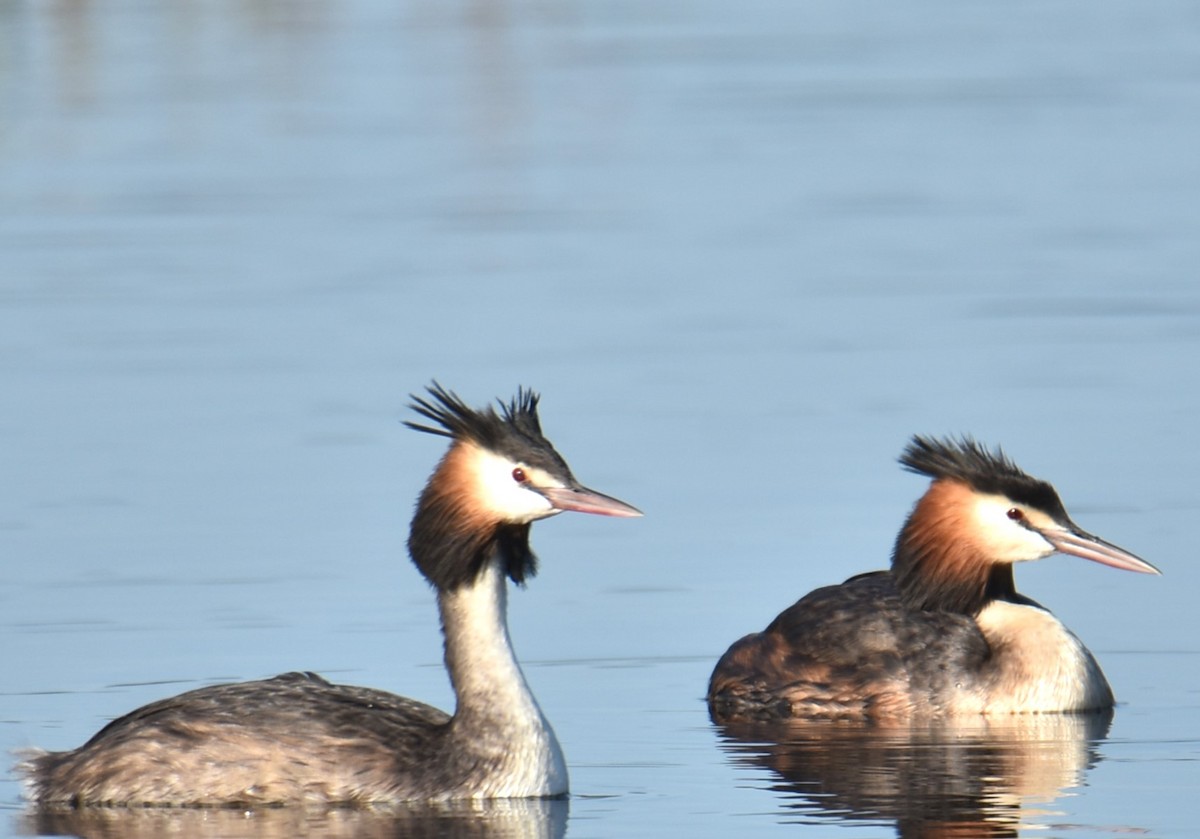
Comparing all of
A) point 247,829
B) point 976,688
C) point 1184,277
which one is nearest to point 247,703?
point 247,829

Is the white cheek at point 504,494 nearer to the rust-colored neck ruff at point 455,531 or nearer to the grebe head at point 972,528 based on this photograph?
the rust-colored neck ruff at point 455,531

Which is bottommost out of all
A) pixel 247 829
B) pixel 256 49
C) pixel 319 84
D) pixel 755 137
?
pixel 247 829

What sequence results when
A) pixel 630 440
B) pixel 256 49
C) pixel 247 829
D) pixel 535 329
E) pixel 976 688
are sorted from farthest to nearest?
1. pixel 256 49
2. pixel 535 329
3. pixel 630 440
4. pixel 976 688
5. pixel 247 829

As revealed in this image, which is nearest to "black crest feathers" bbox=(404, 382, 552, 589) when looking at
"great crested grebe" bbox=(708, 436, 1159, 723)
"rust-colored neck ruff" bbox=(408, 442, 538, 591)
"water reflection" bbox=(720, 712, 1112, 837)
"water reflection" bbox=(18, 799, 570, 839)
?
"rust-colored neck ruff" bbox=(408, 442, 538, 591)

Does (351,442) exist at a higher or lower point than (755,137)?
lower

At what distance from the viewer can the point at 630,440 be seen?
16.5 meters

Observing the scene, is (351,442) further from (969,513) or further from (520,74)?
(520,74)

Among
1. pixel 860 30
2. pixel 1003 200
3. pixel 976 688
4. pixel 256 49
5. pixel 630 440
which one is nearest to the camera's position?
pixel 976 688

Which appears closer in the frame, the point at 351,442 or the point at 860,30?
the point at 351,442

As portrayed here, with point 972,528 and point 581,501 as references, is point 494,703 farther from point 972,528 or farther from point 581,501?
point 972,528

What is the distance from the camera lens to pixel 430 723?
35.8ft

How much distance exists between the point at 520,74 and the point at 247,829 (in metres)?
28.5

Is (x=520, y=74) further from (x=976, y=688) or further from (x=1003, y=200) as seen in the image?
(x=976, y=688)

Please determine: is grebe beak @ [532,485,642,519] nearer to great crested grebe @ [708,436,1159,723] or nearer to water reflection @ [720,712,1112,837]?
water reflection @ [720,712,1112,837]
